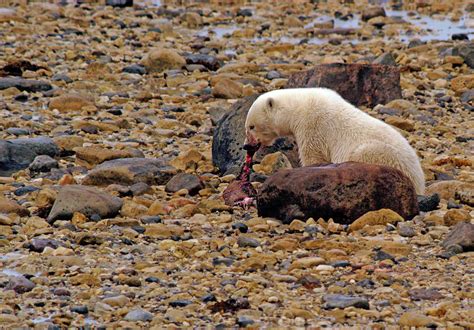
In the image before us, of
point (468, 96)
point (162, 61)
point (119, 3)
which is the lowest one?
point (119, 3)


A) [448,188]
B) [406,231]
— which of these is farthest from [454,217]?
[448,188]

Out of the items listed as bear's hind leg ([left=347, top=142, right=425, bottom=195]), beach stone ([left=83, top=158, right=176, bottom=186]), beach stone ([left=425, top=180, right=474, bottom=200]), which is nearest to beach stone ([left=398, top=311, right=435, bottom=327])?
bear's hind leg ([left=347, top=142, right=425, bottom=195])

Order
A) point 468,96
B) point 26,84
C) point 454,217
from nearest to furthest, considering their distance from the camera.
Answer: point 454,217 < point 468,96 < point 26,84

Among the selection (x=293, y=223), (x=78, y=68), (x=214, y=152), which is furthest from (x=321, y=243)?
(x=78, y=68)

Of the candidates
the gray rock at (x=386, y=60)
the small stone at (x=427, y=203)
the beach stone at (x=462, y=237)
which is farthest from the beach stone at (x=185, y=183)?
the gray rock at (x=386, y=60)

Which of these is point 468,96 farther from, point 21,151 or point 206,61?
point 21,151

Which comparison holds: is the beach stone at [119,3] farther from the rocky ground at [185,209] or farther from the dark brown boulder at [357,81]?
the dark brown boulder at [357,81]

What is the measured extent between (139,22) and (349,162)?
1487 centimetres

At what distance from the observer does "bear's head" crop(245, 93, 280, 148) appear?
33.8 feet

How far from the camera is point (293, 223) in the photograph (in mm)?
8570

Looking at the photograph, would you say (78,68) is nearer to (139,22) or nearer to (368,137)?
(139,22)

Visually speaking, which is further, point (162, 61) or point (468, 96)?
point (162, 61)

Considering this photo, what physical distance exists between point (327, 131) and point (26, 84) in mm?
6504

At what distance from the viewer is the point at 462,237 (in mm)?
7809
